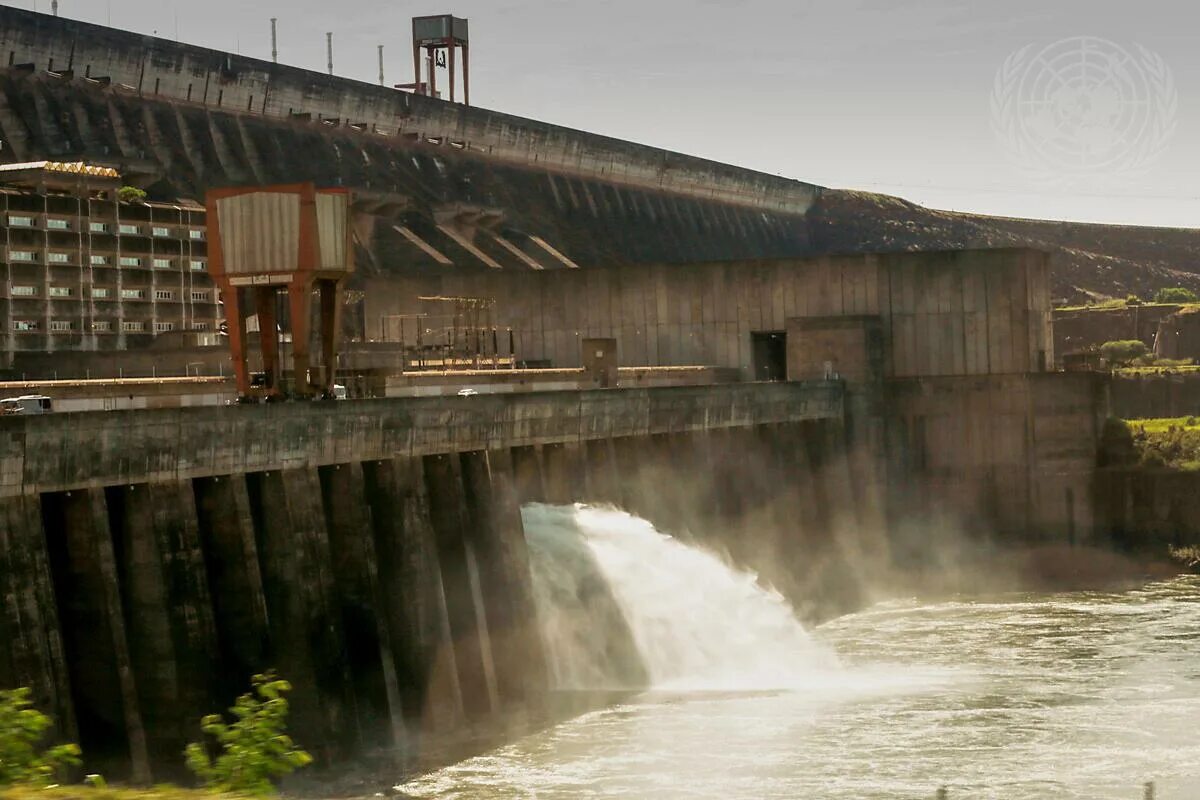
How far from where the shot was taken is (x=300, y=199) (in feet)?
123

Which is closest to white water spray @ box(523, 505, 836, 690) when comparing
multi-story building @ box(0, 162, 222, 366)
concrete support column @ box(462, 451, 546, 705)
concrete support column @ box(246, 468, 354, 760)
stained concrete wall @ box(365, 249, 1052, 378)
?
concrete support column @ box(462, 451, 546, 705)

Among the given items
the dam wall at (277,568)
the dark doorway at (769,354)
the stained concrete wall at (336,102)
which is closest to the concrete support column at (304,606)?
the dam wall at (277,568)

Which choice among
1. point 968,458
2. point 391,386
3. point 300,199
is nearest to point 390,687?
point 300,199

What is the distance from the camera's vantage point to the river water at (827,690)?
100 ft

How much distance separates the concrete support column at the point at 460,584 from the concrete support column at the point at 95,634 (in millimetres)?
9177

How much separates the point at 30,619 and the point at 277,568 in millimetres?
6209

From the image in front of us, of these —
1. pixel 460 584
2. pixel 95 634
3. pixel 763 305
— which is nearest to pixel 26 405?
pixel 95 634

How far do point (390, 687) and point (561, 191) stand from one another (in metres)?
104

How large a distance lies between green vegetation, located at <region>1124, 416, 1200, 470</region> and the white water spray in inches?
762

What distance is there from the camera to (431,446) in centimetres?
3744

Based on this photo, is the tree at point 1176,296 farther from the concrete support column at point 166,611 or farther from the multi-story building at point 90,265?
the concrete support column at point 166,611

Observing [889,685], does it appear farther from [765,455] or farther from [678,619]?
[765,455]

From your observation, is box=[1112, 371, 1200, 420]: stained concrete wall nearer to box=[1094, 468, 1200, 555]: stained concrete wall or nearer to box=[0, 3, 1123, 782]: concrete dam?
box=[0, 3, 1123, 782]: concrete dam

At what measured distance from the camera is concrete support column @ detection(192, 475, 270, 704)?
30.5 metres
